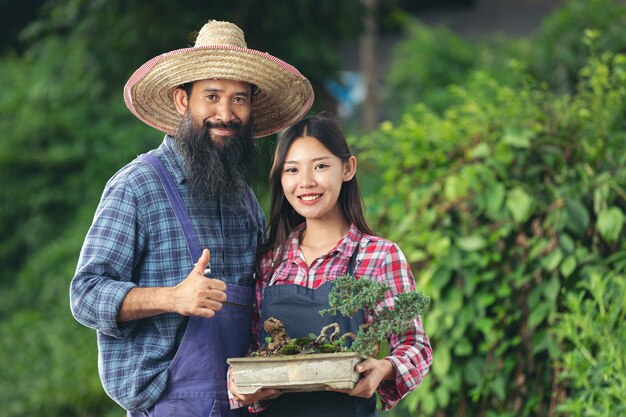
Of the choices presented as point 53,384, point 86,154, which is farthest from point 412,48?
point 53,384

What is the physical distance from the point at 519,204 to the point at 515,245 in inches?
9.5

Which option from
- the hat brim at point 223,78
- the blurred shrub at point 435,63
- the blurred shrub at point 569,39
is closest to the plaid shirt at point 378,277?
the hat brim at point 223,78

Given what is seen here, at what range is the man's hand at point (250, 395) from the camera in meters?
3.38

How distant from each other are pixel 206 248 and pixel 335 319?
1.70 feet

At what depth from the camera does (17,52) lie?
50.8 ft

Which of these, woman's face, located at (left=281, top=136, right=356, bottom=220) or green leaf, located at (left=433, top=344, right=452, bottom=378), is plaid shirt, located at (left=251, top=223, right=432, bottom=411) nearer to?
woman's face, located at (left=281, top=136, right=356, bottom=220)

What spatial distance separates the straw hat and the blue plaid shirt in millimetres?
365

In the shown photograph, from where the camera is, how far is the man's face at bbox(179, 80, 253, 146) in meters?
3.86

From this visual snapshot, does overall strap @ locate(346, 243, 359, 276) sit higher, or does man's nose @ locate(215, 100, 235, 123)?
man's nose @ locate(215, 100, 235, 123)

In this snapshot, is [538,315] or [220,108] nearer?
[220,108]

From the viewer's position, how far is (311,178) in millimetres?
3770

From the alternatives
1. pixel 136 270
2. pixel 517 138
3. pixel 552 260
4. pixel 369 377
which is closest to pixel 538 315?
pixel 552 260


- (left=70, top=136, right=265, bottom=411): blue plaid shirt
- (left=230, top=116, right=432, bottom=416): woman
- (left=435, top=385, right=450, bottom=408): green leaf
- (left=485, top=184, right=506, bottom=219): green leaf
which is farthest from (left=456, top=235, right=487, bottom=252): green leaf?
(left=70, top=136, right=265, bottom=411): blue plaid shirt

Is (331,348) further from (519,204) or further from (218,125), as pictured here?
(519,204)
